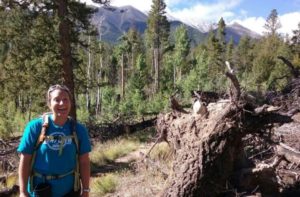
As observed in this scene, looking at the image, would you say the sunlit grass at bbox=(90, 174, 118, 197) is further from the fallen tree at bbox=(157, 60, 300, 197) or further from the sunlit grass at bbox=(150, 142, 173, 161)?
the fallen tree at bbox=(157, 60, 300, 197)

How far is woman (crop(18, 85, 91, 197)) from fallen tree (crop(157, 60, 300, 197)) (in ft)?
7.66

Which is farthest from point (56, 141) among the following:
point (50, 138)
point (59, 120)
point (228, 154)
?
point (228, 154)

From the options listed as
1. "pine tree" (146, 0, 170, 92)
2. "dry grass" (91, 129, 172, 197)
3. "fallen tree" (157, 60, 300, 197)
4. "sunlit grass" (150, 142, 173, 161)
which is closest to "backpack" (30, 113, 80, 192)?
"fallen tree" (157, 60, 300, 197)

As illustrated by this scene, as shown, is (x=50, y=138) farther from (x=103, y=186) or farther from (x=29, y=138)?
(x=103, y=186)

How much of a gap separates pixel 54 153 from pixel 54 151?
0.07 feet

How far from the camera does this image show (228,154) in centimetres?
592

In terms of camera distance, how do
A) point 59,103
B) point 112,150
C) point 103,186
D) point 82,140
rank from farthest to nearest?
point 112,150, point 103,186, point 82,140, point 59,103

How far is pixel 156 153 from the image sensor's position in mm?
9984

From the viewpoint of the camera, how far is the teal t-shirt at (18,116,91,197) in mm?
3713

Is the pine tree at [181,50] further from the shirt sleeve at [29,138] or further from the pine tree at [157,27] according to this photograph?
the shirt sleeve at [29,138]

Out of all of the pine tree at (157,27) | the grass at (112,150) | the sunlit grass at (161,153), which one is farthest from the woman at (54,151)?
the pine tree at (157,27)

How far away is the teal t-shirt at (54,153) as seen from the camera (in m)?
3.71

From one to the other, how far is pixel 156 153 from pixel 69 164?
20.4ft

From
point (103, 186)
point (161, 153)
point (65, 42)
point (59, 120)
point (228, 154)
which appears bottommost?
point (103, 186)
